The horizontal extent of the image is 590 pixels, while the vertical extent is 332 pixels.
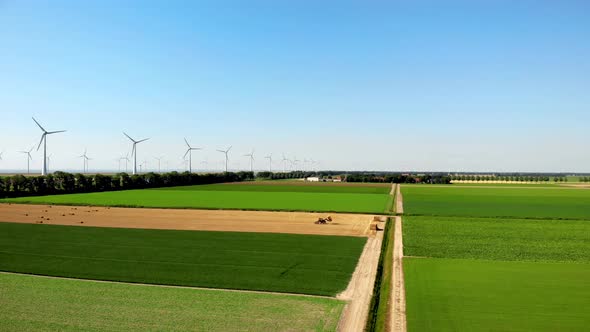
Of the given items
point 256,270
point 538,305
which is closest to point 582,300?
point 538,305

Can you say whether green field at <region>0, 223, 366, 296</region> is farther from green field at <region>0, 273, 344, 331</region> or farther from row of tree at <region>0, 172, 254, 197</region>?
row of tree at <region>0, 172, 254, 197</region>

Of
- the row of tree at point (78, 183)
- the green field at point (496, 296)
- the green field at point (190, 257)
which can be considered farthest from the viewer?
Answer: the row of tree at point (78, 183)

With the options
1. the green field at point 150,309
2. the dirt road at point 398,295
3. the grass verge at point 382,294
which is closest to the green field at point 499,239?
the dirt road at point 398,295

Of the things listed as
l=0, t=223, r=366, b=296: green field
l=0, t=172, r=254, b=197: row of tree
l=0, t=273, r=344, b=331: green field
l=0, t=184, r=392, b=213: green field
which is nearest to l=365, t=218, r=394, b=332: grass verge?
l=0, t=273, r=344, b=331: green field

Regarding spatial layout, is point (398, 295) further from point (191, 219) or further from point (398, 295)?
point (191, 219)

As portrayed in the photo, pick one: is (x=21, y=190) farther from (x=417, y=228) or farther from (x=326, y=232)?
(x=417, y=228)

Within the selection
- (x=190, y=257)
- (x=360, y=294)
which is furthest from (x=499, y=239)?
(x=190, y=257)

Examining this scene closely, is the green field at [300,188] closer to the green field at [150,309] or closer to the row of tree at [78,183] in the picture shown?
the row of tree at [78,183]
